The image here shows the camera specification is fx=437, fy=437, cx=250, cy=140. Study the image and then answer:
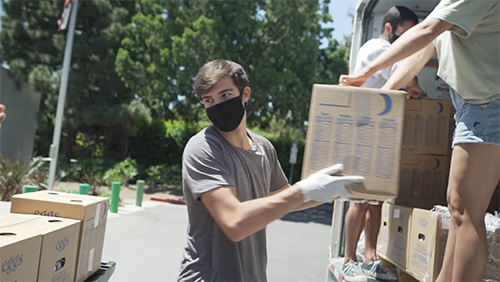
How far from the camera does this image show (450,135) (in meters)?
3.93

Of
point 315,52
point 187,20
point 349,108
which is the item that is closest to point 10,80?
point 187,20

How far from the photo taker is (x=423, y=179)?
13.2 feet

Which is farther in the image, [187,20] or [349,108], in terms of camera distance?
[187,20]

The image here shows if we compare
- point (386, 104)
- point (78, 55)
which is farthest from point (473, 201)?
point (78, 55)

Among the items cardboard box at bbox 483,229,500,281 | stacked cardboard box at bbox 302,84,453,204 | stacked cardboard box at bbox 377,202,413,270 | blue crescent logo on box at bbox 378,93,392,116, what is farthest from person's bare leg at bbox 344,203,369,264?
blue crescent logo on box at bbox 378,93,392,116

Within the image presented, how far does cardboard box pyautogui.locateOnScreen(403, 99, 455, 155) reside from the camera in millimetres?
3902

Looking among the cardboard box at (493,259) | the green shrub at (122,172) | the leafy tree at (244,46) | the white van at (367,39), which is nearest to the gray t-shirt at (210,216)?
the cardboard box at (493,259)

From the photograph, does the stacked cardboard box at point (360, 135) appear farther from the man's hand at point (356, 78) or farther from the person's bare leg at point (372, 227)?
the person's bare leg at point (372, 227)

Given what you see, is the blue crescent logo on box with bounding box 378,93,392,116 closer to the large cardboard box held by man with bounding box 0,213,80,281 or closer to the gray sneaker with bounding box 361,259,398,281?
the large cardboard box held by man with bounding box 0,213,80,281

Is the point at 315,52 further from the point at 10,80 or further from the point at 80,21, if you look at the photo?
the point at 10,80

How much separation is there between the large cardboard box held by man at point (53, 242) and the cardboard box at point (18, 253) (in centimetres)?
2

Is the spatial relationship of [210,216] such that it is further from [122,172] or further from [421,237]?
[122,172]

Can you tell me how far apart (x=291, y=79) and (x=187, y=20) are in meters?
4.62

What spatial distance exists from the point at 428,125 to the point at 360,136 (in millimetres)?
2280
